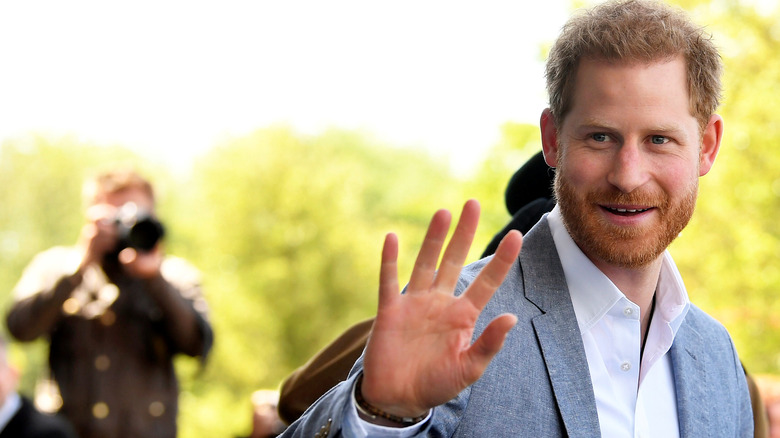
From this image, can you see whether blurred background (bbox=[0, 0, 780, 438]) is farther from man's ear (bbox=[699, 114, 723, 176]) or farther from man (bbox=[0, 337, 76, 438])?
man's ear (bbox=[699, 114, 723, 176])

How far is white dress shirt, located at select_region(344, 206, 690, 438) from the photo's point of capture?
62.9 inches

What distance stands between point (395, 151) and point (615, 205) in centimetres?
2979

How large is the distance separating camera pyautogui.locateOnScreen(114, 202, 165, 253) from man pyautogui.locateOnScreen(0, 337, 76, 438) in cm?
64

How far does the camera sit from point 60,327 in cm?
399

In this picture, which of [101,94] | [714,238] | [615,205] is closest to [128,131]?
[101,94]

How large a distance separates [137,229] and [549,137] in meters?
2.53

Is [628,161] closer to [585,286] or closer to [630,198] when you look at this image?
[630,198]

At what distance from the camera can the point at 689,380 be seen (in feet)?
5.74

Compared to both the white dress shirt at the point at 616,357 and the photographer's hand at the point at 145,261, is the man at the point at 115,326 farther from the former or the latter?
the white dress shirt at the point at 616,357

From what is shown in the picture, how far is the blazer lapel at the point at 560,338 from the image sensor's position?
1519mm

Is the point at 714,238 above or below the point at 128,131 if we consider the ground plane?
above

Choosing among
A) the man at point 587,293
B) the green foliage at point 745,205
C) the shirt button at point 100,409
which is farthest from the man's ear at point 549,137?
the green foliage at point 745,205

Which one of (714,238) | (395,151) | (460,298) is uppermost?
(460,298)

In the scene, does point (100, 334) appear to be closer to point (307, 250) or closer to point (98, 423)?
point (98, 423)
